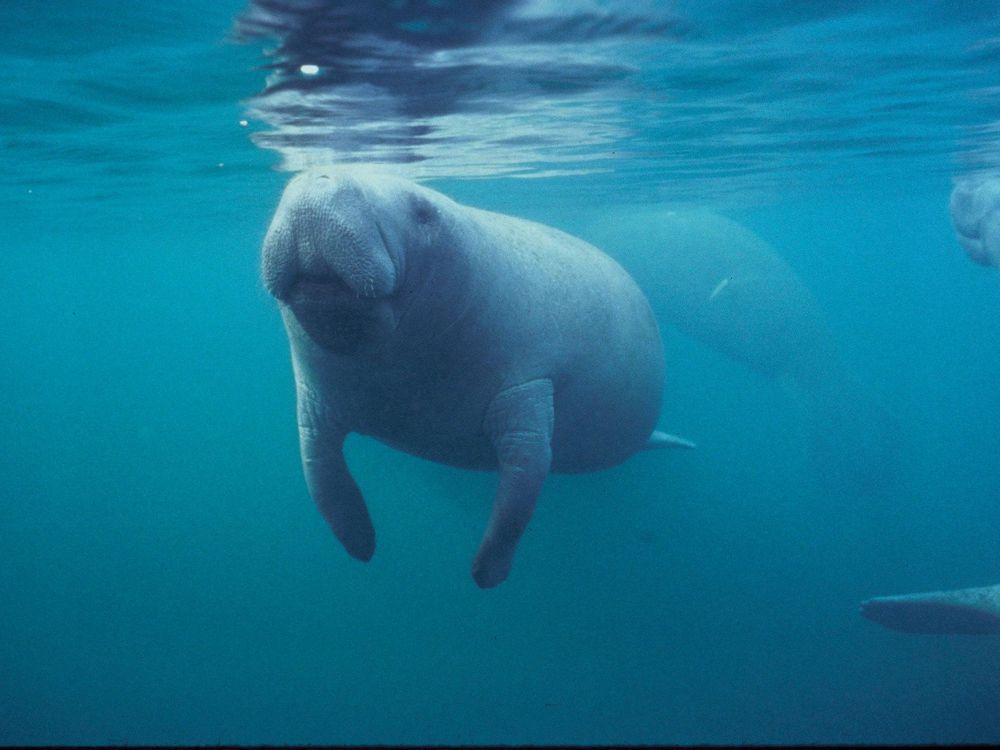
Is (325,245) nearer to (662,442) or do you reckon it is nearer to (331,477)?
(331,477)

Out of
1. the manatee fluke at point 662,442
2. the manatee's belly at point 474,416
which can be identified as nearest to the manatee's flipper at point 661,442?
the manatee fluke at point 662,442

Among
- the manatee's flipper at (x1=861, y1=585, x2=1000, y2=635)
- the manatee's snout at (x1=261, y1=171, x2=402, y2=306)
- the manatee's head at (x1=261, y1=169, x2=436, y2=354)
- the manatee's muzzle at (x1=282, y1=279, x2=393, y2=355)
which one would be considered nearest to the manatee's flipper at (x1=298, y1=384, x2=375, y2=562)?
the manatee's muzzle at (x1=282, y1=279, x2=393, y2=355)

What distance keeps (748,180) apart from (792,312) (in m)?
5.88

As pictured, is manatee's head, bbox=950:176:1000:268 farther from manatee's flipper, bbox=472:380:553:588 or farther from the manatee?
manatee's flipper, bbox=472:380:553:588

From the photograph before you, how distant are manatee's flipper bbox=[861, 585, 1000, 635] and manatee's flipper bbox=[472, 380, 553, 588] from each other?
415cm

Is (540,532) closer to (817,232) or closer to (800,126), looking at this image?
(800,126)

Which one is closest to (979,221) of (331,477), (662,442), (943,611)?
(662,442)

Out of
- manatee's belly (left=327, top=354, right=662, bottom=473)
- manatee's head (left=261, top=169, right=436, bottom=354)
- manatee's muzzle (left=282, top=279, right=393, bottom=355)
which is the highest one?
manatee's head (left=261, top=169, right=436, bottom=354)

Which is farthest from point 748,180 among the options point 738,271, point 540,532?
point 540,532

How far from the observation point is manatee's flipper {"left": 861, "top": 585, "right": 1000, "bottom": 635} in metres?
6.63

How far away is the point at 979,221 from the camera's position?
945cm

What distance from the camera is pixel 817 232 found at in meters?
38.5

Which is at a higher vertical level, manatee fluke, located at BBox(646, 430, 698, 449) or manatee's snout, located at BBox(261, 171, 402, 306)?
manatee's snout, located at BBox(261, 171, 402, 306)

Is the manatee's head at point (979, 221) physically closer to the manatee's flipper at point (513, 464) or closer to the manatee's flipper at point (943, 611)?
the manatee's flipper at point (943, 611)
